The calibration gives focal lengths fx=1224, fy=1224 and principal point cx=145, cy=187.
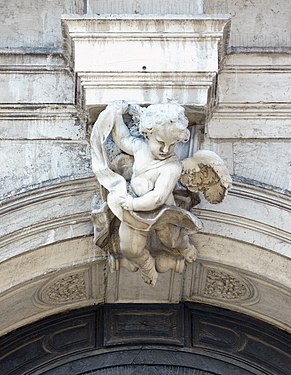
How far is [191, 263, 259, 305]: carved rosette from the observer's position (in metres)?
5.23

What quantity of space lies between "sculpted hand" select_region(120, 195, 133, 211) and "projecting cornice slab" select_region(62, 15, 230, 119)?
0.44 meters

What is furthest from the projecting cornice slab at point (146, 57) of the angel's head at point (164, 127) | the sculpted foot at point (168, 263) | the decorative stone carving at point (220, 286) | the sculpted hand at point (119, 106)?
the decorative stone carving at point (220, 286)

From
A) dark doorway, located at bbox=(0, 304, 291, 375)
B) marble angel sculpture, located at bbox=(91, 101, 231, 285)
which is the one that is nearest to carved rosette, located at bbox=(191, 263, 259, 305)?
dark doorway, located at bbox=(0, 304, 291, 375)

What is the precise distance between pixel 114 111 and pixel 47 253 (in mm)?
690

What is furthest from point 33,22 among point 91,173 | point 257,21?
point 257,21

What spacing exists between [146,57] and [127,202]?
0.64 metres

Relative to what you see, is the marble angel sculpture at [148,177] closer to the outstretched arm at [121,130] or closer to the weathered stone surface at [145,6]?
the outstretched arm at [121,130]

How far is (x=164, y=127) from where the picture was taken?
14.9 feet

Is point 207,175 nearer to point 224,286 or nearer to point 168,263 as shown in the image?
point 168,263

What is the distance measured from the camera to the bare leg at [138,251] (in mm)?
4727

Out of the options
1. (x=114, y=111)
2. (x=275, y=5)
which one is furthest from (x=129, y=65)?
(x=275, y=5)

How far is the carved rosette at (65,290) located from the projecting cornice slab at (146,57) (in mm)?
809

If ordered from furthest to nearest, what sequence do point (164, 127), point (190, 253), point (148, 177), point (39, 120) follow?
point (39, 120) < point (190, 253) < point (148, 177) < point (164, 127)

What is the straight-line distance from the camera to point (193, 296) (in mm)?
5441
